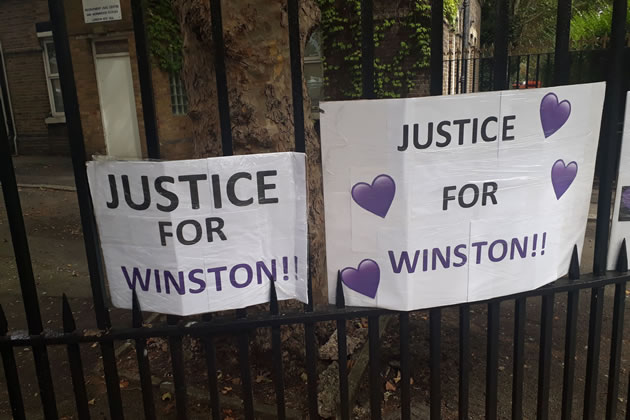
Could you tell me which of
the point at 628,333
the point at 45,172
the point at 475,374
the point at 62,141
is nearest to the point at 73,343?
the point at 475,374

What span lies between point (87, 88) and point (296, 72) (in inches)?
473

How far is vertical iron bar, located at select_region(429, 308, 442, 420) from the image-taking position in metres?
1.88

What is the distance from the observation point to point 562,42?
176 cm

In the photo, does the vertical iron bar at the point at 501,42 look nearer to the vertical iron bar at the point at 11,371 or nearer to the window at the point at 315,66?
the vertical iron bar at the point at 11,371

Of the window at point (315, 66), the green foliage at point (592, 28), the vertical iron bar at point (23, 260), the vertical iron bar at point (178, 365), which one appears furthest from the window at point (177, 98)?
the vertical iron bar at point (178, 365)

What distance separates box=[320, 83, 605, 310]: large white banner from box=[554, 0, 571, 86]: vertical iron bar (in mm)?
64

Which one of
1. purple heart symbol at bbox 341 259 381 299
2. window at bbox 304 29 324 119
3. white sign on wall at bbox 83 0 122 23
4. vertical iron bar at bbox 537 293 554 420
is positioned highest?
white sign on wall at bbox 83 0 122 23

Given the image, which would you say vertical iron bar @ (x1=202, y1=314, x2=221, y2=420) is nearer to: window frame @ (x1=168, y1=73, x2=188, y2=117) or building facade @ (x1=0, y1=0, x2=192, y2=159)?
building facade @ (x1=0, y1=0, x2=192, y2=159)

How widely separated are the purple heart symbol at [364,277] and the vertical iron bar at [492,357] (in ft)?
1.61

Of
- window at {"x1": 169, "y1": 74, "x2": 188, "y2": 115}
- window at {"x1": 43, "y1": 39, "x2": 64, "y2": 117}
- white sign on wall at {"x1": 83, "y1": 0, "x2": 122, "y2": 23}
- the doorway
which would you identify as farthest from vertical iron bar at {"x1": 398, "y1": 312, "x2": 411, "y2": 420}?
window at {"x1": 43, "y1": 39, "x2": 64, "y2": 117}

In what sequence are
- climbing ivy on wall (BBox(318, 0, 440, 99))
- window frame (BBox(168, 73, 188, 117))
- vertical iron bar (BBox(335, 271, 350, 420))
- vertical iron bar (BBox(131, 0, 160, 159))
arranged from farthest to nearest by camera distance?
window frame (BBox(168, 73, 188, 117)) → climbing ivy on wall (BBox(318, 0, 440, 99)) → vertical iron bar (BBox(335, 271, 350, 420)) → vertical iron bar (BBox(131, 0, 160, 159))

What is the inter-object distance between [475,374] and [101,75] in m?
11.8

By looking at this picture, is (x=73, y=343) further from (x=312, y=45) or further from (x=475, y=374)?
(x=312, y=45)

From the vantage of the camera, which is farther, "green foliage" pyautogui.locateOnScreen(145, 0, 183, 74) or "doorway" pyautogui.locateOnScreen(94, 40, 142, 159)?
"doorway" pyautogui.locateOnScreen(94, 40, 142, 159)
